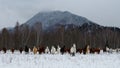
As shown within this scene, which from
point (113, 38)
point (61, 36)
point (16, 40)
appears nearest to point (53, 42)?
point (61, 36)

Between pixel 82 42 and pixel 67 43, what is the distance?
9575 millimetres

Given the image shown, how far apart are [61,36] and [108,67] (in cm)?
9144

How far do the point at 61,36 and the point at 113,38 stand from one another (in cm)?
2668

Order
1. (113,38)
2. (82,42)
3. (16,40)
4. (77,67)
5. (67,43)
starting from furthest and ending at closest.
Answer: (113,38) < (82,42) < (67,43) < (16,40) < (77,67)

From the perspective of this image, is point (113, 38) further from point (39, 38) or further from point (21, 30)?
point (21, 30)

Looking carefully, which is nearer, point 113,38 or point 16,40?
point 16,40

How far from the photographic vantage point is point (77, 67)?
13.2 m

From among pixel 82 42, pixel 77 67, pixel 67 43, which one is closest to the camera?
pixel 77 67

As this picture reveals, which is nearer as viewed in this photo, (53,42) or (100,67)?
(100,67)

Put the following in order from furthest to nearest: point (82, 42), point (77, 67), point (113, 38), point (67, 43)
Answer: point (113, 38) < point (82, 42) < point (67, 43) < point (77, 67)

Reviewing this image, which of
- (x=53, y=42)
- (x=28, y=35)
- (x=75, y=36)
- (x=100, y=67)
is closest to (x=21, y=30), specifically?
(x=28, y=35)

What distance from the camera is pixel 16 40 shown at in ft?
299

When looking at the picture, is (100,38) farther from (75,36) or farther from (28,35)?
(28,35)

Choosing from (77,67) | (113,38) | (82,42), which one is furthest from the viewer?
(113,38)
